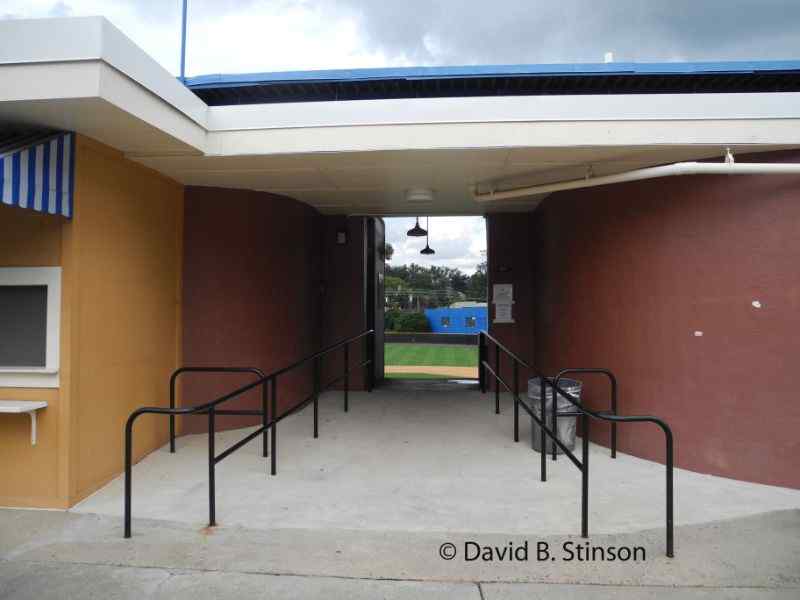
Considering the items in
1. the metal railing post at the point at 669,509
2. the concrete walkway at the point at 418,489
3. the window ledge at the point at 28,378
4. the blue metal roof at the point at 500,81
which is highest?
the blue metal roof at the point at 500,81

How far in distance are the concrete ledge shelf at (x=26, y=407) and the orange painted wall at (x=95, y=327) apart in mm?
55

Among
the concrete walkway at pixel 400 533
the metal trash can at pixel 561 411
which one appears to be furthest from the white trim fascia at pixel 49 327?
the metal trash can at pixel 561 411

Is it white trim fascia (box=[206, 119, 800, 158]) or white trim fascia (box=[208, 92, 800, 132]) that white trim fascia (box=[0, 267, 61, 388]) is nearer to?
white trim fascia (box=[206, 119, 800, 158])

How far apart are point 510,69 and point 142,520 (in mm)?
5540

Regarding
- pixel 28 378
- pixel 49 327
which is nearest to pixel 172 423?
pixel 28 378

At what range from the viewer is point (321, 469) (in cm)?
423

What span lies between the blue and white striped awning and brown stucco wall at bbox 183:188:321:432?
164 centimetres

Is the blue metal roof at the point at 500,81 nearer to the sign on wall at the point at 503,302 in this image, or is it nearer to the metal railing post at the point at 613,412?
the sign on wall at the point at 503,302

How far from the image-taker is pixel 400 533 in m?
3.12

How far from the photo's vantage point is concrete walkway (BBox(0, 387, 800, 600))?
2549 mm

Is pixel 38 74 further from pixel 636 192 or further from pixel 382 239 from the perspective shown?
pixel 382 239

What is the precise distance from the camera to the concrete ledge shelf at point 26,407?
3.27 m

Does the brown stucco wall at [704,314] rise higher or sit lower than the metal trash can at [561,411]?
higher

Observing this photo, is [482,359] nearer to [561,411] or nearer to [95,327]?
[561,411]
